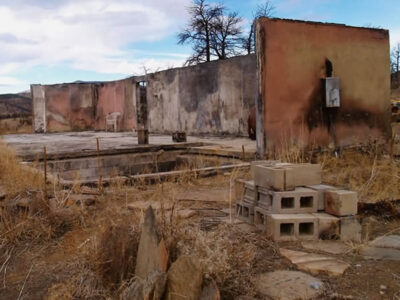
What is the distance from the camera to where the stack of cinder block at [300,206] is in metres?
4.07

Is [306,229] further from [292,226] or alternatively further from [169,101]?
[169,101]

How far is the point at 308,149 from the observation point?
28.9ft

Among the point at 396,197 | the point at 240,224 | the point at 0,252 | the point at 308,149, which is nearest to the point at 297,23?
the point at 308,149

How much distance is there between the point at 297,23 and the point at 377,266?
612 centimetres

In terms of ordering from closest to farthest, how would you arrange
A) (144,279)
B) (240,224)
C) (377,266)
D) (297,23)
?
1. (144,279)
2. (377,266)
3. (240,224)
4. (297,23)

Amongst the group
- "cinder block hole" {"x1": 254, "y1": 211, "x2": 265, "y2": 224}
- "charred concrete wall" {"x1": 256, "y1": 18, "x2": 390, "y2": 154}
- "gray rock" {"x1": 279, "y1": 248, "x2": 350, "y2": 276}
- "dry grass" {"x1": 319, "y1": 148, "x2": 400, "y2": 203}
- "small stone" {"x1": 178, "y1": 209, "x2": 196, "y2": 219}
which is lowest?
"gray rock" {"x1": 279, "y1": 248, "x2": 350, "y2": 276}

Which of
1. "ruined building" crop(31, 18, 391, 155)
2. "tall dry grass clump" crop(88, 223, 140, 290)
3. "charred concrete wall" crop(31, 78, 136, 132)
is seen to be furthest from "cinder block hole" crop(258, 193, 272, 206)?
"charred concrete wall" crop(31, 78, 136, 132)

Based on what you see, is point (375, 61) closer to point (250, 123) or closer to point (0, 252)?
point (250, 123)

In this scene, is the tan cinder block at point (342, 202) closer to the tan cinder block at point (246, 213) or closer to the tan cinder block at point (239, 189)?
the tan cinder block at point (246, 213)

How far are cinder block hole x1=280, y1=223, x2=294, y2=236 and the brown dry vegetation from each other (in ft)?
0.78

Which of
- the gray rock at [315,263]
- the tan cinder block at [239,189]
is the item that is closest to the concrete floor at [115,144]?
the tan cinder block at [239,189]

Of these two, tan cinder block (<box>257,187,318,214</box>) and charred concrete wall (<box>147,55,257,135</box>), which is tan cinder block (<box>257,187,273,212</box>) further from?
charred concrete wall (<box>147,55,257,135</box>)

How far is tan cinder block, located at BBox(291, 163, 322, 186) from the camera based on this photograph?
14.4 ft

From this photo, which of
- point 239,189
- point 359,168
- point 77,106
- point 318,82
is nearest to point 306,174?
point 239,189
